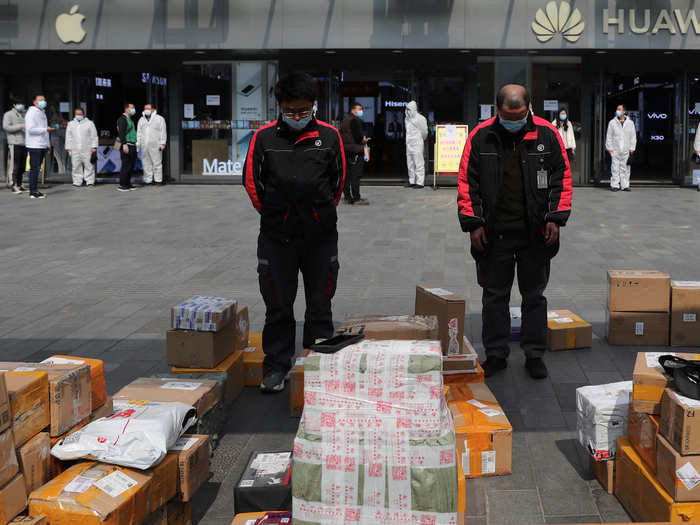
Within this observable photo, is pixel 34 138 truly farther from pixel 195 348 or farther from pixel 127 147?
pixel 195 348

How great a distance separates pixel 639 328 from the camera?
19.5 ft

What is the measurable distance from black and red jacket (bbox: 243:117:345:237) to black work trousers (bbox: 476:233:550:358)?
3.44 feet

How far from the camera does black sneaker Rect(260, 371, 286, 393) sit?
→ 5004 millimetres

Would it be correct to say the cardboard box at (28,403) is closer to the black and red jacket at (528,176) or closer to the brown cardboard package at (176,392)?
the brown cardboard package at (176,392)

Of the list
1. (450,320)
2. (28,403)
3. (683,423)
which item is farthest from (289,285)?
(683,423)

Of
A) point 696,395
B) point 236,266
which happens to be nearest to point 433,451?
point 696,395

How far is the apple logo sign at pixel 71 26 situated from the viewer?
58.9 ft

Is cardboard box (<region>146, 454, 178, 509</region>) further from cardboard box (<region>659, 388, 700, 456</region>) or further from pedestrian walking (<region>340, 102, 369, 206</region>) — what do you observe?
pedestrian walking (<region>340, 102, 369, 206</region>)

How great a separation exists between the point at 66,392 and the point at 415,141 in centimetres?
1490

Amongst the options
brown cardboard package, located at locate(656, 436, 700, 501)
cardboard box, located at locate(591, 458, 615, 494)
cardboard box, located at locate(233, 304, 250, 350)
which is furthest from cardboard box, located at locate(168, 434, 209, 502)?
brown cardboard package, located at locate(656, 436, 700, 501)

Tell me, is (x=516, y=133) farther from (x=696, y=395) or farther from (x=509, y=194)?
(x=696, y=395)

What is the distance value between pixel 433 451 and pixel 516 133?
2771mm

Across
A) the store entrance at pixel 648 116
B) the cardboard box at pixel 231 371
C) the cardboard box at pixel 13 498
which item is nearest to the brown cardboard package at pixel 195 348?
the cardboard box at pixel 231 371

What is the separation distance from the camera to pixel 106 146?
20453mm
